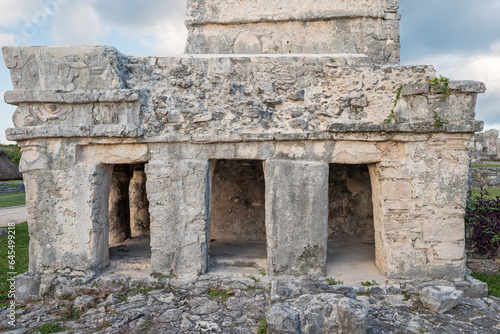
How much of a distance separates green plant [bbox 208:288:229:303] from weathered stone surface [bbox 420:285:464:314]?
2.11m

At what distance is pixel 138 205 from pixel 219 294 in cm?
337

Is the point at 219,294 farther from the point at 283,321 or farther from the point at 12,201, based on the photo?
the point at 12,201

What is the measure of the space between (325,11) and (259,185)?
132 inches

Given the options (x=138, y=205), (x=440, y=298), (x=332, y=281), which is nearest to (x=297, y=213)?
(x=332, y=281)

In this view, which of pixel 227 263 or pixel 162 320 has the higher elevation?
pixel 227 263

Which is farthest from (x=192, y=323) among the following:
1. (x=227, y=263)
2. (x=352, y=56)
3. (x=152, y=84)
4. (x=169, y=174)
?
(x=352, y=56)

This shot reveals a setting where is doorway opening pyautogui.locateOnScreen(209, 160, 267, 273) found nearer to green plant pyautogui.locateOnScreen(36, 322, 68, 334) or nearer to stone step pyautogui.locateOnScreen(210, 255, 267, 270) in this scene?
stone step pyautogui.locateOnScreen(210, 255, 267, 270)

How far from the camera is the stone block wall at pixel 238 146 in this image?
3986 mm

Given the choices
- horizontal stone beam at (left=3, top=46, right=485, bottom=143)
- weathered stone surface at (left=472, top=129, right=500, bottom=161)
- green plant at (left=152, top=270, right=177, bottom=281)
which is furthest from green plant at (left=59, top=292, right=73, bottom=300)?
weathered stone surface at (left=472, top=129, right=500, bottom=161)

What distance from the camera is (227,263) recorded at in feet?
15.0

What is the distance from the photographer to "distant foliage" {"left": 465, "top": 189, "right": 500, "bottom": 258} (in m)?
4.98

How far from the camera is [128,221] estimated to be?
20.2 ft

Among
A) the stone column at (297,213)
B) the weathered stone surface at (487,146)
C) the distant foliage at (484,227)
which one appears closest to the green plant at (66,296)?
the stone column at (297,213)

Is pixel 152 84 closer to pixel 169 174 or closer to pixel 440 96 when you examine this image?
pixel 169 174
